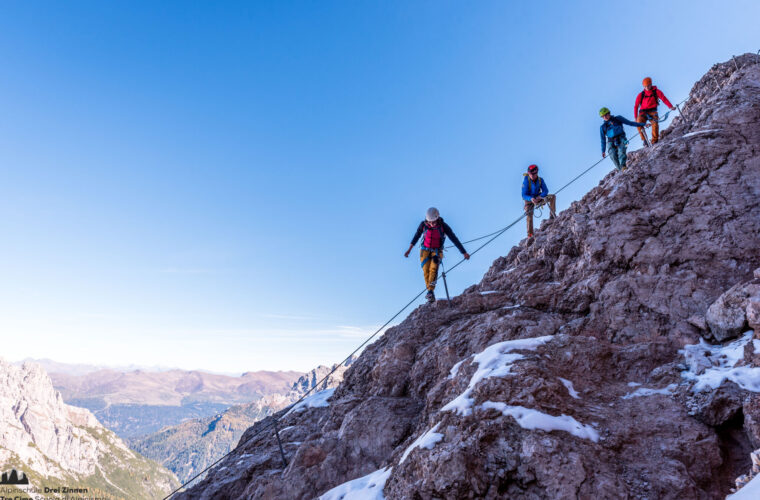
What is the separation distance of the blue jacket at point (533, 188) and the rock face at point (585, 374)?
2.20 metres

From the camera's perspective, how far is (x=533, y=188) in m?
18.4

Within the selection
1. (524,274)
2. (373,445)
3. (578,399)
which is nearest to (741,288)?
(578,399)

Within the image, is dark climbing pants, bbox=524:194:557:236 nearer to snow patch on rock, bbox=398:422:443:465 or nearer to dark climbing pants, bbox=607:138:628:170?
dark climbing pants, bbox=607:138:628:170

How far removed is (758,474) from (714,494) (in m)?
1.18

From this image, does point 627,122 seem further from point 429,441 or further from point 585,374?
point 429,441

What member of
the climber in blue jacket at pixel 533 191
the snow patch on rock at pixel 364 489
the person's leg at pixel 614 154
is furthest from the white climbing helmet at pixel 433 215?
the snow patch on rock at pixel 364 489

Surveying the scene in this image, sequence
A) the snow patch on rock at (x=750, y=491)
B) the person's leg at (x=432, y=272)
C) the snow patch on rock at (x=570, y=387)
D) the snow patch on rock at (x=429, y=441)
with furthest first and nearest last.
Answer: the person's leg at (x=432, y=272), the snow patch on rock at (x=570, y=387), the snow patch on rock at (x=429, y=441), the snow patch on rock at (x=750, y=491)

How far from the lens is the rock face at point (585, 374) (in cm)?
682

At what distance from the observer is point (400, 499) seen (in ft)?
24.8

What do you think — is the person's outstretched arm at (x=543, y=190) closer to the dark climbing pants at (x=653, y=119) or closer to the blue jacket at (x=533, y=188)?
the blue jacket at (x=533, y=188)

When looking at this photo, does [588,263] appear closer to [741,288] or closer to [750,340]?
[741,288]

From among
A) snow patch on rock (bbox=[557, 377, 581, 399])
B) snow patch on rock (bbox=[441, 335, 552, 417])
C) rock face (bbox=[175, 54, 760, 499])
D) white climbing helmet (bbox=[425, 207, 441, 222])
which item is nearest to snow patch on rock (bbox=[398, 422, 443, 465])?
rock face (bbox=[175, 54, 760, 499])

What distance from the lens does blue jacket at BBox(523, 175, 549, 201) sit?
18.3 m

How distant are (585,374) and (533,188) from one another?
11.2 metres
